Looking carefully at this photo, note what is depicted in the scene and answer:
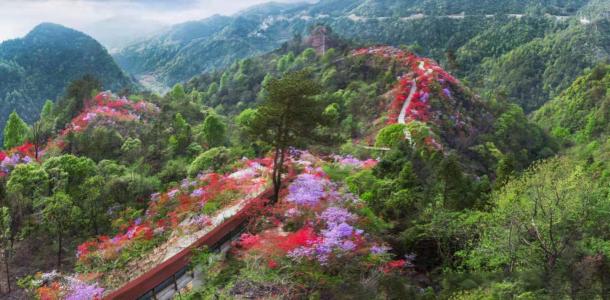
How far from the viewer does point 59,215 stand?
29156mm

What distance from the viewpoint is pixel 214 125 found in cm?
5200

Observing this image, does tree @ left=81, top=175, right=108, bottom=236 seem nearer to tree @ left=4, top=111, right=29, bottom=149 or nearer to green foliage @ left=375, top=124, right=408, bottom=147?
green foliage @ left=375, top=124, right=408, bottom=147

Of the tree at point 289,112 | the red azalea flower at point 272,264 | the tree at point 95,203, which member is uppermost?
the tree at point 289,112

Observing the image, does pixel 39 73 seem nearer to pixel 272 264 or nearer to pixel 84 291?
pixel 84 291

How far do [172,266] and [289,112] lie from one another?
33.5 ft

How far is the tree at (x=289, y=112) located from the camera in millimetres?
25500

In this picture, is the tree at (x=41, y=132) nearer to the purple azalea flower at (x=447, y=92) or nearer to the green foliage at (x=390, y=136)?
the green foliage at (x=390, y=136)

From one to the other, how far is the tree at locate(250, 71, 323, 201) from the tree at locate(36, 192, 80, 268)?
42.7 ft

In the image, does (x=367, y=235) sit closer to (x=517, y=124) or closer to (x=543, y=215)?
(x=543, y=215)

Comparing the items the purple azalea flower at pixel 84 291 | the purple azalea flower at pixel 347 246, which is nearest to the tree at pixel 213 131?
the purple azalea flower at pixel 84 291

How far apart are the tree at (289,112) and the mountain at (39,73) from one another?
483 feet

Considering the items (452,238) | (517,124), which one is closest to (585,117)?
(517,124)

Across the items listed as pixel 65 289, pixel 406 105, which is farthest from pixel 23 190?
pixel 406 105

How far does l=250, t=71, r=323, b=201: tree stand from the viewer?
1004 inches
